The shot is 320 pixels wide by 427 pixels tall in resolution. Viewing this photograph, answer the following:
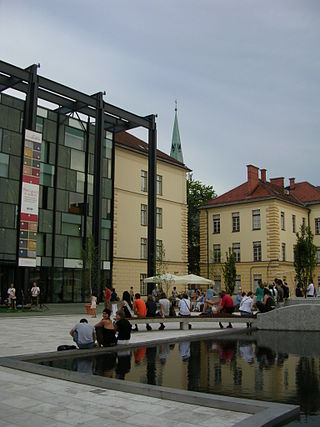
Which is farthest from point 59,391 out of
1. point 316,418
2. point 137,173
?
point 137,173

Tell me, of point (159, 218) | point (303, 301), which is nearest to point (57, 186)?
point (159, 218)

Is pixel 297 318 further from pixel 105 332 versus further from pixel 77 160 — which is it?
pixel 77 160

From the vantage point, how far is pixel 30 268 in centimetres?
3531

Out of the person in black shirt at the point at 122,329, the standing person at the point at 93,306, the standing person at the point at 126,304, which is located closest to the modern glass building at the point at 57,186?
the standing person at the point at 93,306

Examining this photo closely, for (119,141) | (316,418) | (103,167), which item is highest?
(119,141)

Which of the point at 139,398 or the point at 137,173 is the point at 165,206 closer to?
the point at 137,173

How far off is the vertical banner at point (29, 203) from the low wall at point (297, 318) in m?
18.5

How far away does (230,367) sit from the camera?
35.2 ft

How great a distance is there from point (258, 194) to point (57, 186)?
23675mm

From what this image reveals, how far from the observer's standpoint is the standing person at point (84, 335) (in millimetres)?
12250

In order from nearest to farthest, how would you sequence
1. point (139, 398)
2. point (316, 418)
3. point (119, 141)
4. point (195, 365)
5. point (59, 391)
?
point (316, 418) → point (139, 398) → point (59, 391) → point (195, 365) → point (119, 141)

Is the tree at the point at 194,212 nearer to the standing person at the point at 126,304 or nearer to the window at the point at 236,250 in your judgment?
the window at the point at 236,250

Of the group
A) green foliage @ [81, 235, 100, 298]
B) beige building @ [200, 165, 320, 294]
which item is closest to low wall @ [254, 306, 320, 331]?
green foliage @ [81, 235, 100, 298]

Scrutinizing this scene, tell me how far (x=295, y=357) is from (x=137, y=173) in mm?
34707
